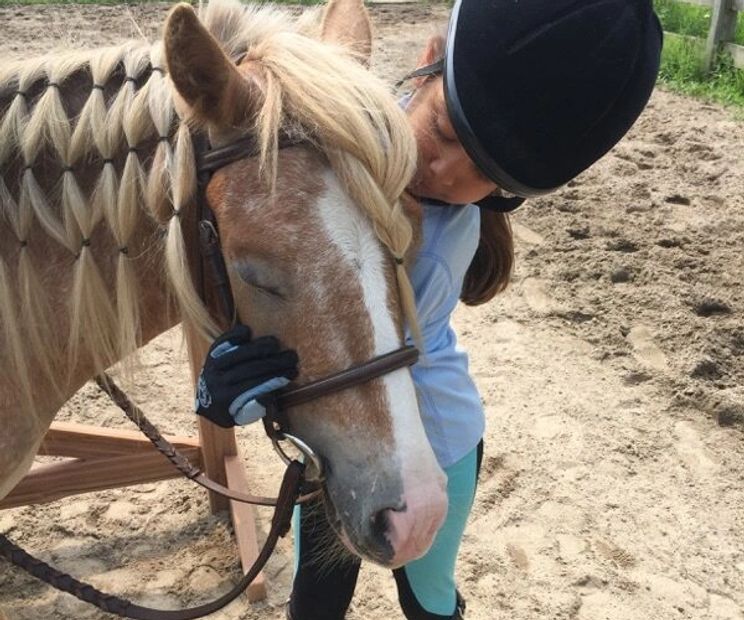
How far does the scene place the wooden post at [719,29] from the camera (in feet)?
23.1

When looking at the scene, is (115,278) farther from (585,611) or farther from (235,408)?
(585,611)

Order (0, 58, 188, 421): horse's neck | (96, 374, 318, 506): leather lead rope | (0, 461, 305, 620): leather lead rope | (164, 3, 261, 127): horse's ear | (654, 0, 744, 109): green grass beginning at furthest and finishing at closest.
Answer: (654, 0, 744, 109): green grass
(96, 374, 318, 506): leather lead rope
(0, 461, 305, 620): leather lead rope
(0, 58, 188, 421): horse's neck
(164, 3, 261, 127): horse's ear

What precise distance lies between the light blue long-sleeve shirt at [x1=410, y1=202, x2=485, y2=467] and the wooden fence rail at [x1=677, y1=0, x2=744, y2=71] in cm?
639

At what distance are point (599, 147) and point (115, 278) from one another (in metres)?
0.90

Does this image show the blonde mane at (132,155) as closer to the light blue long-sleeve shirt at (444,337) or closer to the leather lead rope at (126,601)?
the light blue long-sleeve shirt at (444,337)

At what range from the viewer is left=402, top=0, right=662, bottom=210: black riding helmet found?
127 centimetres

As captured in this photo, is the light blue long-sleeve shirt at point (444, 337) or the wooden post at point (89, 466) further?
the wooden post at point (89, 466)

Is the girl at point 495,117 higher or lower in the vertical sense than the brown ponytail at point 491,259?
higher

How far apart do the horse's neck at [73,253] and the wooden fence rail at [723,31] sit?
6.86m

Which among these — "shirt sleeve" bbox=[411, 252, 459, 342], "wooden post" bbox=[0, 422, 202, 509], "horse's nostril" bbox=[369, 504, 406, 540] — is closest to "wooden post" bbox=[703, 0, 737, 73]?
"wooden post" bbox=[0, 422, 202, 509]

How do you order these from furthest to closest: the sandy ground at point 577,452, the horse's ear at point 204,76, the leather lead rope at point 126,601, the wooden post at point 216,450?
1. the wooden post at point 216,450
2. the sandy ground at point 577,452
3. the leather lead rope at point 126,601
4. the horse's ear at point 204,76

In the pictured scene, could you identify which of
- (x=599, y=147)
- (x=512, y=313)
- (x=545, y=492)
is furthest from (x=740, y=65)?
(x=599, y=147)

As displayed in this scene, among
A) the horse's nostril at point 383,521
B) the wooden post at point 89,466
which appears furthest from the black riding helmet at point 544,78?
the wooden post at point 89,466

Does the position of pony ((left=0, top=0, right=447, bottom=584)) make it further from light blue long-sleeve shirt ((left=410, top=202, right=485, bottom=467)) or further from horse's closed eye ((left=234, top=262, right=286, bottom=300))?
light blue long-sleeve shirt ((left=410, top=202, right=485, bottom=467))
